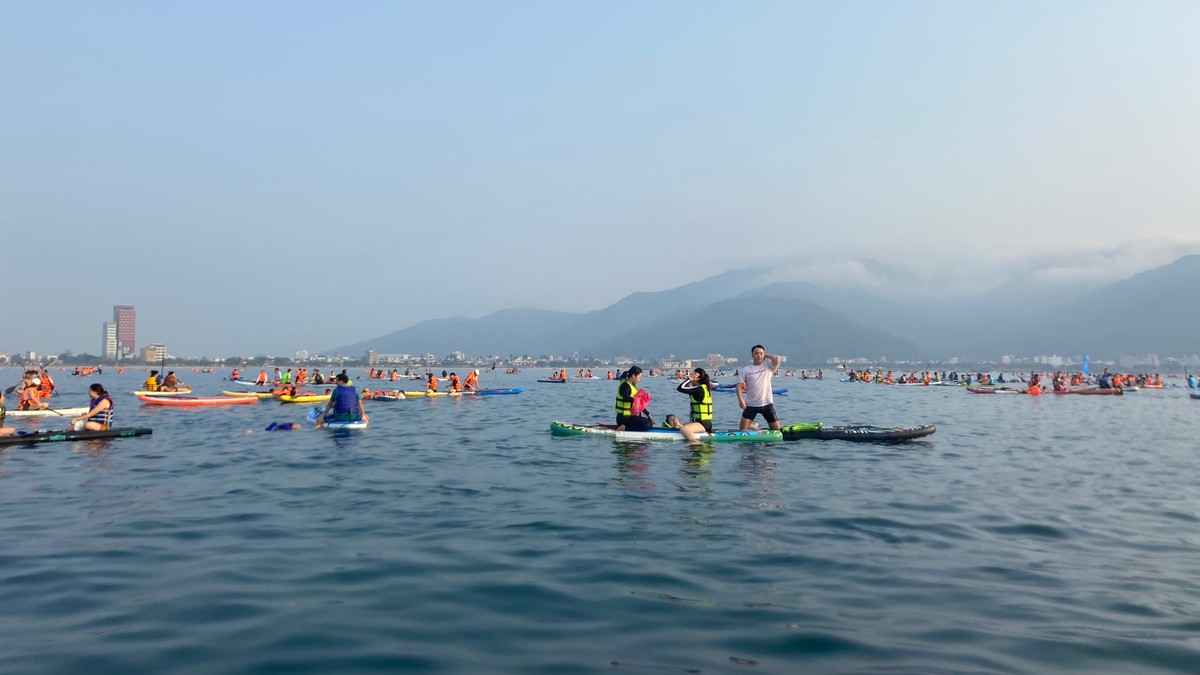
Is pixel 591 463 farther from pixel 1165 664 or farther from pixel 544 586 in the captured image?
pixel 1165 664

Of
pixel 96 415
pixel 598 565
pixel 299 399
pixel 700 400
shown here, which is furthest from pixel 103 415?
pixel 598 565

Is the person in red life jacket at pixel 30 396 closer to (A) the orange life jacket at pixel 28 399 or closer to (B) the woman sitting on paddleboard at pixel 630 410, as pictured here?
(A) the orange life jacket at pixel 28 399

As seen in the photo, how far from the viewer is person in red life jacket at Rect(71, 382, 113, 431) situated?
20.4 meters

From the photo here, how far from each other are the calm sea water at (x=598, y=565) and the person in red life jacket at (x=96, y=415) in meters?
3.84

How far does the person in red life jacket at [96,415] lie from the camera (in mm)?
20375

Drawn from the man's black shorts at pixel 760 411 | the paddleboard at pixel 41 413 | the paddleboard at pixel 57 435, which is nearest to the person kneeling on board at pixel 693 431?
the man's black shorts at pixel 760 411

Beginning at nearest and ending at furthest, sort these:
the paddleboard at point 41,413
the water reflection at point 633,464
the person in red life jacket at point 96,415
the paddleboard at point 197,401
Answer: the water reflection at point 633,464, the person in red life jacket at point 96,415, the paddleboard at point 41,413, the paddleboard at point 197,401

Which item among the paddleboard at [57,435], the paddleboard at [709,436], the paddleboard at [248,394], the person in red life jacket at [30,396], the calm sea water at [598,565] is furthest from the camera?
the paddleboard at [248,394]

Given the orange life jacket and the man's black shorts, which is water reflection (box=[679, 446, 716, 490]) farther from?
the orange life jacket

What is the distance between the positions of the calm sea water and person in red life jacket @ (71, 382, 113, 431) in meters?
3.84

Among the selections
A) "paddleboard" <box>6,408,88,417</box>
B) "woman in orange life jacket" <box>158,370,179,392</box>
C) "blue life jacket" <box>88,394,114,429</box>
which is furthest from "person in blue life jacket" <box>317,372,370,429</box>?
"woman in orange life jacket" <box>158,370,179,392</box>

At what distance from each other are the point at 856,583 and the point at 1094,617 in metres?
2.09

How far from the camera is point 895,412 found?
118ft

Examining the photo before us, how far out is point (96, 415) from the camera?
2086 cm
